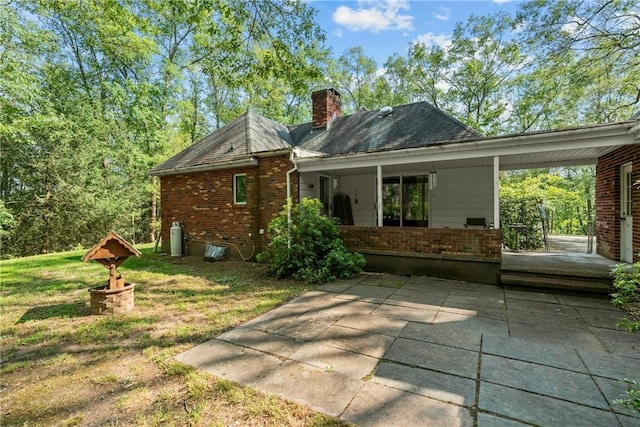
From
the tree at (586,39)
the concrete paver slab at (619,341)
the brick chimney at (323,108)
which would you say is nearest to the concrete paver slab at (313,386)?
the concrete paver slab at (619,341)

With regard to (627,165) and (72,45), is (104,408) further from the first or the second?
(72,45)

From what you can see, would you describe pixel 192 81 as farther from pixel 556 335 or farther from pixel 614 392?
pixel 614 392

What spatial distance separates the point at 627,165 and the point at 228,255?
1027cm

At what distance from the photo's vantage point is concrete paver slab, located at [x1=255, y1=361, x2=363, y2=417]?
2.36 meters

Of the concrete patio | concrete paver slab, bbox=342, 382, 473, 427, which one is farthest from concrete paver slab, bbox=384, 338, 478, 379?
concrete paver slab, bbox=342, 382, 473, 427

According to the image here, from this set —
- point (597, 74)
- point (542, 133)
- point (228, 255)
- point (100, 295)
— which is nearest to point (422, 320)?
point (542, 133)

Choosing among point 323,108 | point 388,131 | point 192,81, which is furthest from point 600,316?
point 192,81

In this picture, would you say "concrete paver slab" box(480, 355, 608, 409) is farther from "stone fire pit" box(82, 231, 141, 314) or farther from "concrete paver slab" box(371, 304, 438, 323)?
"stone fire pit" box(82, 231, 141, 314)

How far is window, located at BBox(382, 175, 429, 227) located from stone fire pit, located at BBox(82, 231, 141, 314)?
24.9 feet

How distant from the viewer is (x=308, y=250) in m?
6.69

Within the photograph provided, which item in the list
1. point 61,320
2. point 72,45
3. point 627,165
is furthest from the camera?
point 72,45

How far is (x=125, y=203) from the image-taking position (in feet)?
52.1

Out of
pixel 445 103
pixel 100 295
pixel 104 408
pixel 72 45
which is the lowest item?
pixel 104 408

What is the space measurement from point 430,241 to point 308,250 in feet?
9.28
